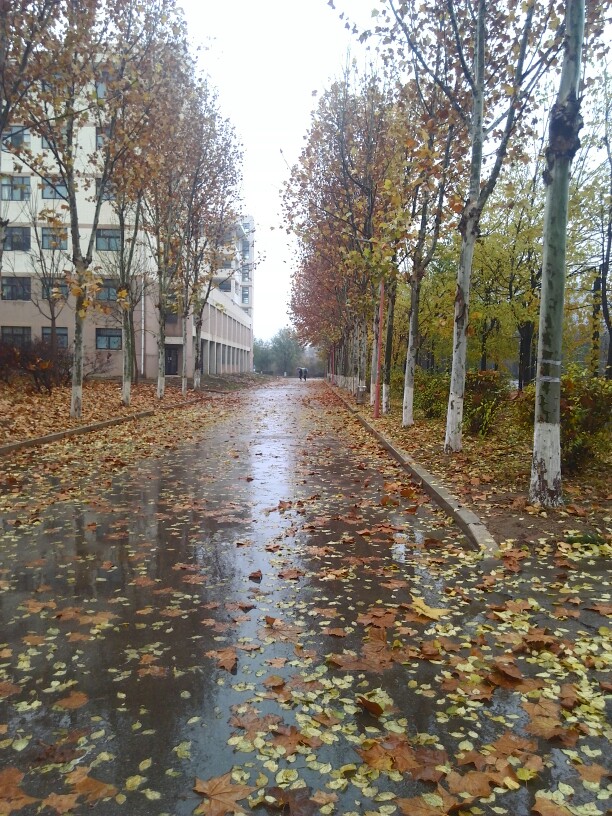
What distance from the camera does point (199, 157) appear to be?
28422 millimetres

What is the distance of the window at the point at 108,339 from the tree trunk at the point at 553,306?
3794cm

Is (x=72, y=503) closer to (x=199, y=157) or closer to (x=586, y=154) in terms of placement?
(x=586, y=154)

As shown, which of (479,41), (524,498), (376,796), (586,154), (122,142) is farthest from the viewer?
(586,154)

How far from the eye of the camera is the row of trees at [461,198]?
23.6 feet

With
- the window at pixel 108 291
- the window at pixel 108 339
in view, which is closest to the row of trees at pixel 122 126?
the window at pixel 108 291

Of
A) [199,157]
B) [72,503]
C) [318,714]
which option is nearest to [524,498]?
[318,714]

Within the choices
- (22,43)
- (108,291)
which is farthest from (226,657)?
(108,291)

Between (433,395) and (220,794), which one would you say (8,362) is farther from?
(220,794)

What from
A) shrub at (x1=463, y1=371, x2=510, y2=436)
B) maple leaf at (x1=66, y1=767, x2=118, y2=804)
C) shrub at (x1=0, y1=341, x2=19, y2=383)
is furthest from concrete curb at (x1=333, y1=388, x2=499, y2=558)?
shrub at (x1=0, y1=341, x2=19, y2=383)

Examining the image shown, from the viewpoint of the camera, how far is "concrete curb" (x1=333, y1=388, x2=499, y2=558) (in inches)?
236

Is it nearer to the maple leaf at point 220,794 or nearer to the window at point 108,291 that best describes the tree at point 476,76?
the maple leaf at point 220,794

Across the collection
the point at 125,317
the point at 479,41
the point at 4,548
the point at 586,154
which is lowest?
the point at 4,548

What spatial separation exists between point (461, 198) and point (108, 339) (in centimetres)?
3472

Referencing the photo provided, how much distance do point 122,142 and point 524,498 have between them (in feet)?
48.3
